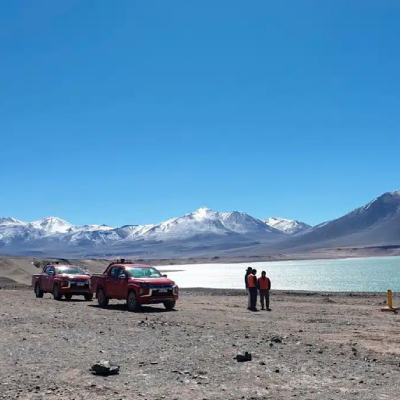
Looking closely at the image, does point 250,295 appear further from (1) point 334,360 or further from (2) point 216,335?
(1) point 334,360

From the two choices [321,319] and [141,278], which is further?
[141,278]

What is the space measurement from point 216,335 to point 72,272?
1667 centimetres

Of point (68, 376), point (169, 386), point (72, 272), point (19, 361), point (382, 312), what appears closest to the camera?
point (169, 386)

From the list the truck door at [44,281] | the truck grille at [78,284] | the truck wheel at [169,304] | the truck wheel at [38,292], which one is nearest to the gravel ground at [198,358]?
the truck wheel at [169,304]

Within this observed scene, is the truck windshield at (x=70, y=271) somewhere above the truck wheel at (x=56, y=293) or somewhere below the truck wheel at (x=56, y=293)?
above

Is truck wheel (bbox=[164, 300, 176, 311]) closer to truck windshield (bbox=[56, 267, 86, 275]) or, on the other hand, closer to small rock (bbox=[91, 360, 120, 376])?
truck windshield (bbox=[56, 267, 86, 275])

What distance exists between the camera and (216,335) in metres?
13.5

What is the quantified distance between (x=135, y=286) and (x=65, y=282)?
699 cm

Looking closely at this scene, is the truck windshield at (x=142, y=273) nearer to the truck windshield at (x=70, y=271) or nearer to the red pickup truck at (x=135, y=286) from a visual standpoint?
the red pickup truck at (x=135, y=286)

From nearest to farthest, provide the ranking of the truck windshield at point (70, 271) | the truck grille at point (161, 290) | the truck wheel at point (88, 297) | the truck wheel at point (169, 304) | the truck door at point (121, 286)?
the truck grille at point (161, 290) < the truck wheel at point (169, 304) < the truck door at point (121, 286) < the truck wheel at point (88, 297) < the truck windshield at point (70, 271)

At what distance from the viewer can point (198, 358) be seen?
10.5 m

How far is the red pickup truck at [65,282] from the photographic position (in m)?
27.2

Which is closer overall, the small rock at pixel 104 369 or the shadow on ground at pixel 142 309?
the small rock at pixel 104 369

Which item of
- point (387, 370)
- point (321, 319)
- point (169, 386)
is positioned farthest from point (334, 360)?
point (321, 319)
